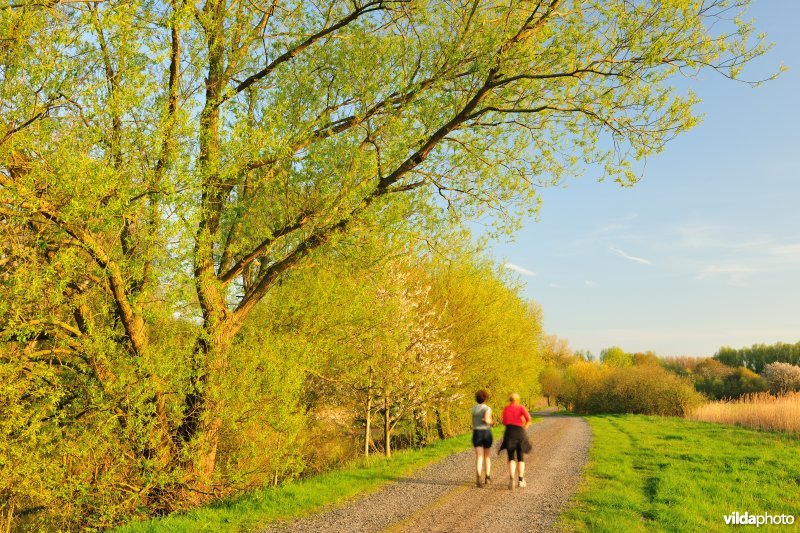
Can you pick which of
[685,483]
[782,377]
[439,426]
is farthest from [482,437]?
[782,377]

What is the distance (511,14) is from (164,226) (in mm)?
9585

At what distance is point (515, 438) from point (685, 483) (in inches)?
181

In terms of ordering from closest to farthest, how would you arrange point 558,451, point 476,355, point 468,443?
point 558,451 → point 468,443 → point 476,355

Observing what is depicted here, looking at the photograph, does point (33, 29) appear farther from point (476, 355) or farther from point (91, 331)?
point (476, 355)

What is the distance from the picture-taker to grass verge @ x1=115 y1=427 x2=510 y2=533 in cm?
892

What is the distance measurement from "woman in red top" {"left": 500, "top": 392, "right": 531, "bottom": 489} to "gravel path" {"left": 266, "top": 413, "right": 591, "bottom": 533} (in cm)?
44

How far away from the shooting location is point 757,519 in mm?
9445

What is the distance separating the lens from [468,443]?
67.6 ft

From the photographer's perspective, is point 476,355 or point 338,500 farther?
point 476,355

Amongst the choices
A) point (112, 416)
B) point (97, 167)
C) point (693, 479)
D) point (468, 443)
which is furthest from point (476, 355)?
point (97, 167)

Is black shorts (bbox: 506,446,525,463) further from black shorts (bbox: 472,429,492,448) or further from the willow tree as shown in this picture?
the willow tree

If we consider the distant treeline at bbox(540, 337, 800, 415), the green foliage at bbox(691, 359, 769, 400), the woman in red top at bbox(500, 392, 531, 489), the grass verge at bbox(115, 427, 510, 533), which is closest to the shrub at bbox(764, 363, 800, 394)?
the distant treeline at bbox(540, 337, 800, 415)

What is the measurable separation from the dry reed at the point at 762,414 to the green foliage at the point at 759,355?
64541mm

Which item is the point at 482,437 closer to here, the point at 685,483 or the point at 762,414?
the point at 685,483
